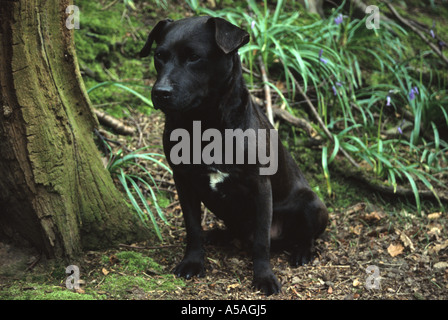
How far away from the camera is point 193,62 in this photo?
2.48 m

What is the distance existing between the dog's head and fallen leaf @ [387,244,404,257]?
1692 mm

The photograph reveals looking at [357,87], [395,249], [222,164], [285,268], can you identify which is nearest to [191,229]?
[222,164]

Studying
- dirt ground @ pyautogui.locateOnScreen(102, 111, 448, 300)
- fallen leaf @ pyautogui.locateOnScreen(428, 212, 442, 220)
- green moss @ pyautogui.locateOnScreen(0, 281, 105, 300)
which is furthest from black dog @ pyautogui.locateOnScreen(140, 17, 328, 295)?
fallen leaf @ pyautogui.locateOnScreen(428, 212, 442, 220)

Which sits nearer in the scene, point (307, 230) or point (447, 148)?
point (307, 230)

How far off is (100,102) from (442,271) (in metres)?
2.99

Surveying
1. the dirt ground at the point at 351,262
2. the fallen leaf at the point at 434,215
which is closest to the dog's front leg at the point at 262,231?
the dirt ground at the point at 351,262

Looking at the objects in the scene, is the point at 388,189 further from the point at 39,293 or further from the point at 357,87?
the point at 39,293

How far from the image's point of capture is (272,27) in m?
4.59

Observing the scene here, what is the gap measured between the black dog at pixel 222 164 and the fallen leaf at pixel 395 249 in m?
0.52

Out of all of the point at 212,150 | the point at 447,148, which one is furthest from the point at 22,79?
the point at 447,148

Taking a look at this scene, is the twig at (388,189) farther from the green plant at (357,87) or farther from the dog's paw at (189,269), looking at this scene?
the dog's paw at (189,269)

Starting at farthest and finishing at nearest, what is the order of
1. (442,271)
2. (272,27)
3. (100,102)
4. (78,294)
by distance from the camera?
(272,27) → (100,102) → (442,271) → (78,294)

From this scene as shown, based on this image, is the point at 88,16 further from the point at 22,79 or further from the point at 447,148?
the point at 447,148

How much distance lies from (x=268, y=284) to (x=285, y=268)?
0.38 meters
